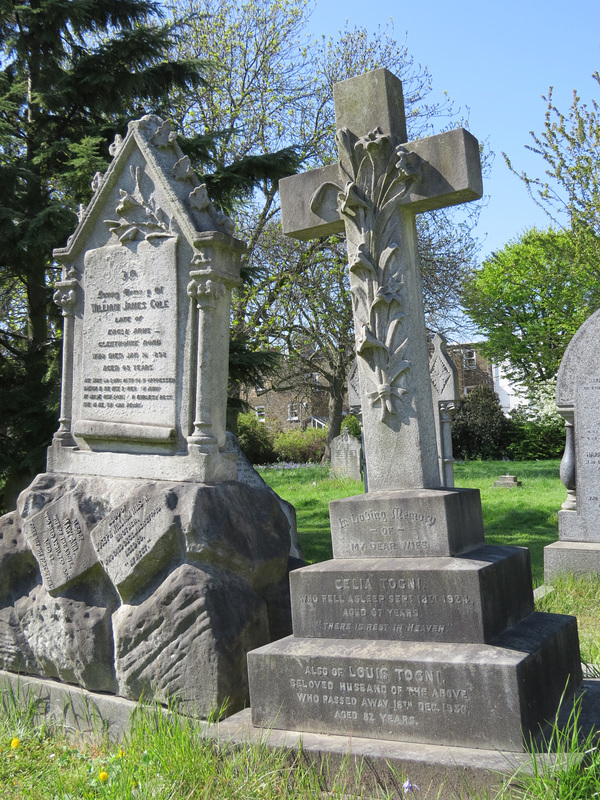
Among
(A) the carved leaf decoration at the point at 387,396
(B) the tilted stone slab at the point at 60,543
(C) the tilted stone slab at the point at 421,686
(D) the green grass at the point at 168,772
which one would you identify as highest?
(A) the carved leaf decoration at the point at 387,396

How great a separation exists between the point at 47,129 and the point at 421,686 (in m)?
9.06

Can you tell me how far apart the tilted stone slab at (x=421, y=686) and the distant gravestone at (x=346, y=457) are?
45.1 feet

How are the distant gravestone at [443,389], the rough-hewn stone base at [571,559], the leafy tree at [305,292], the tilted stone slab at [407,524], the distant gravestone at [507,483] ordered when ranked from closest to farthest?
the tilted stone slab at [407,524]
the rough-hewn stone base at [571,559]
the distant gravestone at [443,389]
the distant gravestone at [507,483]
the leafy tree at [305,292]

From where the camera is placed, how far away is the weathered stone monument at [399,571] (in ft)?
10.7

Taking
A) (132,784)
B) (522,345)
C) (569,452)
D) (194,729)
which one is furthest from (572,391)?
(522,345)

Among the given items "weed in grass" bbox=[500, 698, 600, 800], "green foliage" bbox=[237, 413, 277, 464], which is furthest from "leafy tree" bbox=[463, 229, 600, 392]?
"weed in grass" bbox=[500, 698, 600, 800]

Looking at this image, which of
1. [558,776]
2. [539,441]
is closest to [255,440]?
[539,441]

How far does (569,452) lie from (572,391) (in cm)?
66

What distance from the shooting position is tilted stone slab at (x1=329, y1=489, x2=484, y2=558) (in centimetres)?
371

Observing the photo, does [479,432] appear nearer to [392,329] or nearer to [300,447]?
[300,447]

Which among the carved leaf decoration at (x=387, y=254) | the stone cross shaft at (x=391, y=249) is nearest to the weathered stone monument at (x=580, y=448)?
the stone cross shaft at (x=391, y=249)

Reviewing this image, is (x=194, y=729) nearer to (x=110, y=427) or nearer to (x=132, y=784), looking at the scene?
(x=132, y=784)

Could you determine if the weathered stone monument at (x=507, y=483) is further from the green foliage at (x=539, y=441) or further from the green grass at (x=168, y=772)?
the green grass at (x=168, y=772)

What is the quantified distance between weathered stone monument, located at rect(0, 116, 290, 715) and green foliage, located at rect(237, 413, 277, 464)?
76.6ft
